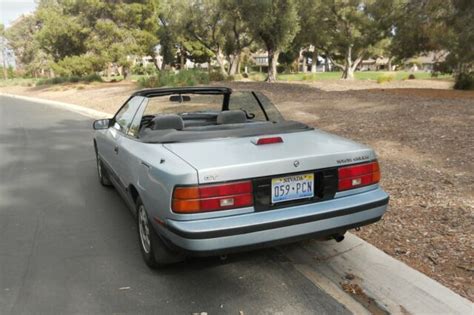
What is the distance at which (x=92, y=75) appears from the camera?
35469 millimetres

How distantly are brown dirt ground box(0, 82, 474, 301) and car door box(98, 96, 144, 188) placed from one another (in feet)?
8.34

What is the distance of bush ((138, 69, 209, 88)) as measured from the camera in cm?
2098

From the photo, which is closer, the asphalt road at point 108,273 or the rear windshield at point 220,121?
the asphalt road at point 108,273

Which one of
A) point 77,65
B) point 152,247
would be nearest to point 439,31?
point 152,247

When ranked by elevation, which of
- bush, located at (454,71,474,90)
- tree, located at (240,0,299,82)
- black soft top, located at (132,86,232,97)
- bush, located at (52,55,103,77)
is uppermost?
tree, located at (240,0,299,82)

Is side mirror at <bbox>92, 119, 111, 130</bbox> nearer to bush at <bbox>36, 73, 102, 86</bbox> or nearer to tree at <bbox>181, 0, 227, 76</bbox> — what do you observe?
tree at <bbox>181, 0, 227, 76</bbox>

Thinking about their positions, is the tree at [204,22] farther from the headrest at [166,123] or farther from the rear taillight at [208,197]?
the rear taillight at [208,197]

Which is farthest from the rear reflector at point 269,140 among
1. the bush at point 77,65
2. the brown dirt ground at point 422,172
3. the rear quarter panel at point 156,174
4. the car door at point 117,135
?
the bush at point 77,65

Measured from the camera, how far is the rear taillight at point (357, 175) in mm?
3146

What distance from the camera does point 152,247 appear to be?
11.0ft

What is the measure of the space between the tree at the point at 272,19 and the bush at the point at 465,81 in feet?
29.4

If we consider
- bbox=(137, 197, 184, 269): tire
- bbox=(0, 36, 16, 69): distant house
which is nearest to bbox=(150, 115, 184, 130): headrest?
bbox=(137, 197, 184, 269): tire

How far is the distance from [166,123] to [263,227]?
4.87 ft

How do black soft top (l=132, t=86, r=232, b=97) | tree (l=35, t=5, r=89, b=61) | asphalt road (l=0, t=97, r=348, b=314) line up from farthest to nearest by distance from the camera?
tree (l=35, t=5, r=89, b=61)
black soft top (l=132, t=86, r=232, b=97)
asphalt road (l=0, t=97, r=348, b=314)
